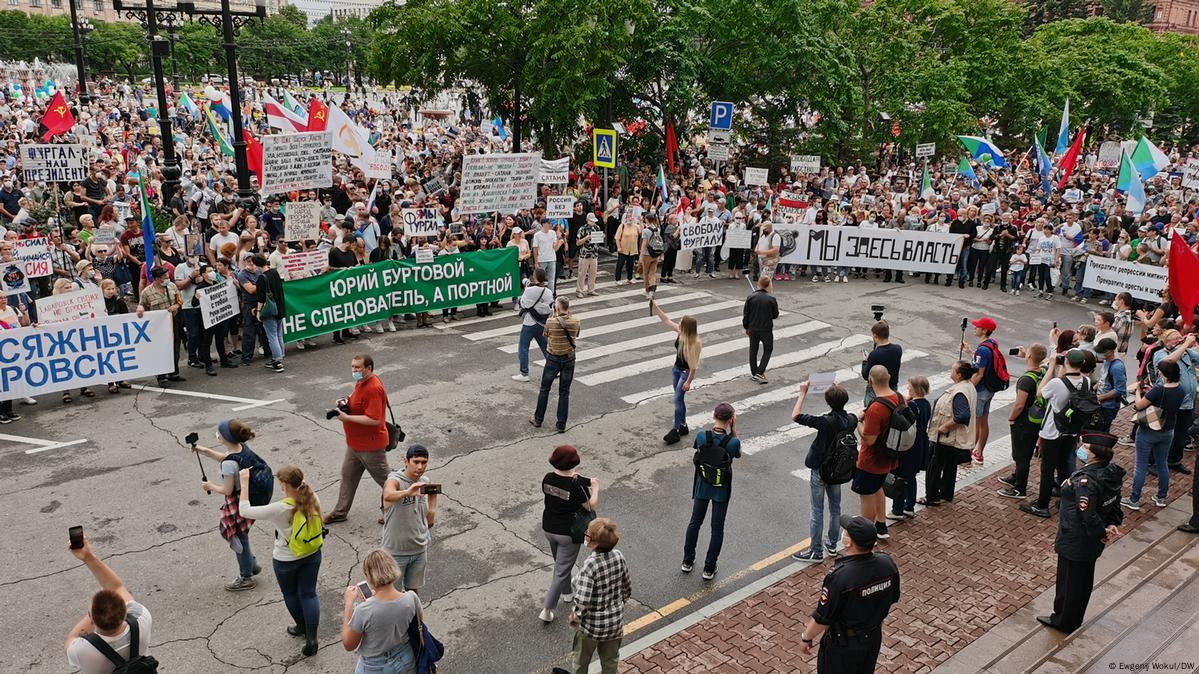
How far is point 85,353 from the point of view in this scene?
12.2 metres

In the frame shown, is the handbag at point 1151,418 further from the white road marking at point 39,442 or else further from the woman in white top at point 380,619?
the white road marking at point 39,442

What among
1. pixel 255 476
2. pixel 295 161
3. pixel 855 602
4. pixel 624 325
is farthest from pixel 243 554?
pixel 295 161

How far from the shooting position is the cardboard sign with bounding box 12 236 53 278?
14.5 m

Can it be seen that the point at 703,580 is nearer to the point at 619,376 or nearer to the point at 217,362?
the point at 619,376

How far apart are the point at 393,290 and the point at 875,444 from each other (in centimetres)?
1007

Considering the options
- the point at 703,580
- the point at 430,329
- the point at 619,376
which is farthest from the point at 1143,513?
the point at 430,329

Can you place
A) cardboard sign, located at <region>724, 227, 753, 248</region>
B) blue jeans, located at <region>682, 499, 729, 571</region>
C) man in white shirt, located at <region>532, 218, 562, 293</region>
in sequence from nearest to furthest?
blue jeans, located at <region>682, 499, 729, 571</region> → man in white shirt, located at <region>532, 218, 562, 293</region> → cardboard sign, located at <region>724, 227, 753, 248</region>

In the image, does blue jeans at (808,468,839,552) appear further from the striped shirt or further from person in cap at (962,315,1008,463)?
the striped shirt

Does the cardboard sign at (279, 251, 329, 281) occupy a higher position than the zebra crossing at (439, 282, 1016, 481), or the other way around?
the cardboard sign at (279, 251, 329, 281)

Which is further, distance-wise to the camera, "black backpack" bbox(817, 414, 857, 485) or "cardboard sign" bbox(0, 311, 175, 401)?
"cardboard sign" bbox(0, 311, 175, 401)

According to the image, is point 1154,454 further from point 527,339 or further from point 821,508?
point 527,339

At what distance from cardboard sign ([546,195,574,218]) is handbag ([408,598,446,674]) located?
563 inches

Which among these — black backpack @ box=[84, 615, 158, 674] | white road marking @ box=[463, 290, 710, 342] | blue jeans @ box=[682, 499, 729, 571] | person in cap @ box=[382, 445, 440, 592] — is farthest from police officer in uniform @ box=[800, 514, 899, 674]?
white road marking @ box=[463, 290, 710, 342]

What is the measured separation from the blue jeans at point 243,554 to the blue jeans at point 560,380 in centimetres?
447
